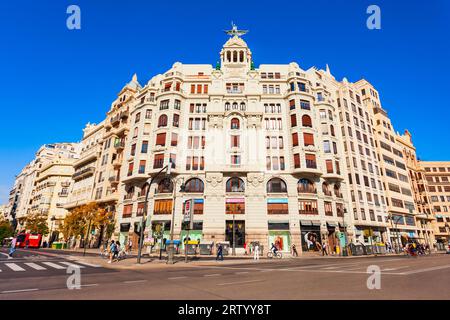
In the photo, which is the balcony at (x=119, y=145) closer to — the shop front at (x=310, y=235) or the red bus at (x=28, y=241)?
the red bus at (x=28, y=241)

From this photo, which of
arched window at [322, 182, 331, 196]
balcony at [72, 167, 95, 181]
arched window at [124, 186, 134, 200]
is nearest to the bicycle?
arched window at [322, 182, 331, 196]

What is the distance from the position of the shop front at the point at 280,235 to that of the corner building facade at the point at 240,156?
13 cm

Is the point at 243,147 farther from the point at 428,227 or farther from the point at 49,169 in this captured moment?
the point at 49,169

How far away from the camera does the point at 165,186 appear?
3709 centimetres

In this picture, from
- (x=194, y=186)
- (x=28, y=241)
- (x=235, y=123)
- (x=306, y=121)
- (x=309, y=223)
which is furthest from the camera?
(x=28, y=241)

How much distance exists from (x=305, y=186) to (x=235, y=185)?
1031cm

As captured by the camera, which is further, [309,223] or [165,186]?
[165,186]

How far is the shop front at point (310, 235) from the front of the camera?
33.7 m

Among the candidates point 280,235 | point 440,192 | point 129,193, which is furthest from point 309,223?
point 440,192

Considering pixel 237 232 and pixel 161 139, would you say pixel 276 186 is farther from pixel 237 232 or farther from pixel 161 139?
pixel 161 139

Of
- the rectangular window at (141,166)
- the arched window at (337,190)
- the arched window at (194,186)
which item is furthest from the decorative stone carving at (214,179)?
the arched window at (337,190)

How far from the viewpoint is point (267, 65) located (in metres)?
45.8
